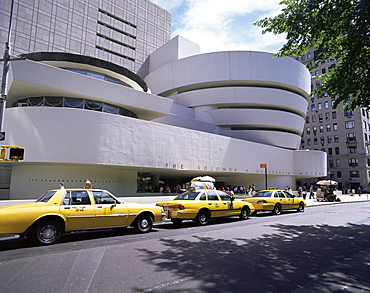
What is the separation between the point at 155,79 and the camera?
150 ft

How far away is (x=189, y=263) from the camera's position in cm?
541

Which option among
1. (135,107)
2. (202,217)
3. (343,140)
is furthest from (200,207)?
(343,140)

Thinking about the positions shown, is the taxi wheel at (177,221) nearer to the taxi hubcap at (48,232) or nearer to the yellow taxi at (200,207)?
the yellow taxi at (200,207)

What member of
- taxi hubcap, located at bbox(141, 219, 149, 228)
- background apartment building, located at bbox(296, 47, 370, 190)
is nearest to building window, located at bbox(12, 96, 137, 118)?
taxi hubcap, located at bbox(141, 219, 149, 228)

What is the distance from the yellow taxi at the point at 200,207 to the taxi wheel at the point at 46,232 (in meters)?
4.28

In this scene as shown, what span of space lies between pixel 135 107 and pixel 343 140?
58832 mm

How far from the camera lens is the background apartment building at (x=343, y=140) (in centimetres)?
5928

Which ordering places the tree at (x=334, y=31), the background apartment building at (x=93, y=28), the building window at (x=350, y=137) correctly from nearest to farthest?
the tree at (x=334, y=31)
the background apartment building at (x=93, y=28)
the building window at (x=350, y=137)

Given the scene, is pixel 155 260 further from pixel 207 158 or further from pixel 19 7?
pixel 19 7

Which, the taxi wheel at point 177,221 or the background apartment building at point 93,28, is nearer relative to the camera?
the taxi wheel at point 177,221

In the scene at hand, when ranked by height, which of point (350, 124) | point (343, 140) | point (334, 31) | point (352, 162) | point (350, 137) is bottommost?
point (352, 162)

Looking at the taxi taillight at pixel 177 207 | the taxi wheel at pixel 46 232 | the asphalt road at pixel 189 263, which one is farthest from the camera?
the taxi taillight at pixel 177 207

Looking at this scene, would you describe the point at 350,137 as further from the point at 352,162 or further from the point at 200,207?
the point at 200,207

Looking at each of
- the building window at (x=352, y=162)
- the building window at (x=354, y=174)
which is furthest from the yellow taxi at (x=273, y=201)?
the building window at (x=352, y=162)
